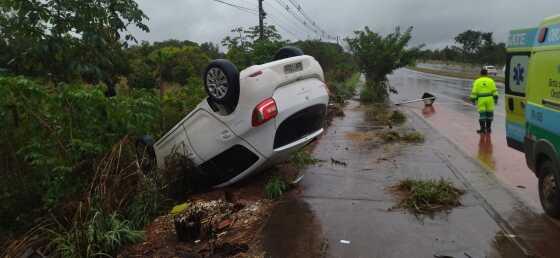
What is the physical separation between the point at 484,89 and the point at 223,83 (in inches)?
317

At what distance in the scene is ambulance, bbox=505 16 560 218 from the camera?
4.81 m

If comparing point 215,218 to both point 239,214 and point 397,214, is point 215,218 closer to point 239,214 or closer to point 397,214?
point 239,214

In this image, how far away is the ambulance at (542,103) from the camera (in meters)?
4.81

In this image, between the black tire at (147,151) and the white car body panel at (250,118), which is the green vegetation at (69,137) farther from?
the white car body panel at (250,118)

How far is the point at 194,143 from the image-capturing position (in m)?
6.39

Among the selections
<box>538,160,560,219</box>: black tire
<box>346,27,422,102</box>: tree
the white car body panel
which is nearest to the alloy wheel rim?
the white car body panel

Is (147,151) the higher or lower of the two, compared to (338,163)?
higher

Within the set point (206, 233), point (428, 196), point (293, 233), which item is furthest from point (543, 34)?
point (206, 233)

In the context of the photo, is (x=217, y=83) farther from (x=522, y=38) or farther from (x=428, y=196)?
(x=522, y=38)

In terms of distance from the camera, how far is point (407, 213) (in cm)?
546

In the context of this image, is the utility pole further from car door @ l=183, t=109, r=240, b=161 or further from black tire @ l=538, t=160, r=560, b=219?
black tire @ l=538, t=160, r=560, b=219

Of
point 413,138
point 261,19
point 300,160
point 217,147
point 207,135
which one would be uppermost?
point 261,19

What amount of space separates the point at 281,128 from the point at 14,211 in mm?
3393

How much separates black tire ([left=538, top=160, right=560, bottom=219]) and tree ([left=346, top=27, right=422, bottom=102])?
15400mm
